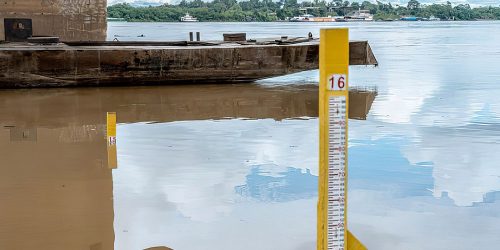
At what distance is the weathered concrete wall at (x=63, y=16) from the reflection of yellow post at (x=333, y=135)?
64.6 ft

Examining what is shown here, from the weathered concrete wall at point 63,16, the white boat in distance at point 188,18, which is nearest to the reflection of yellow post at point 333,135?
the weathered concrete wall at point 63,16

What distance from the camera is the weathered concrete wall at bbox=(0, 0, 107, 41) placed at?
2234cm

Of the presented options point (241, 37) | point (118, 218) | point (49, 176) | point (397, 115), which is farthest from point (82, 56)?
point (118, 218)

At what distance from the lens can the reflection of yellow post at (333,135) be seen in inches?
169

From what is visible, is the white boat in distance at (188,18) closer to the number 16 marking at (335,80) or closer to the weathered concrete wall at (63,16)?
the weathered concrete wall at (63,16)

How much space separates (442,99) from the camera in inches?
691

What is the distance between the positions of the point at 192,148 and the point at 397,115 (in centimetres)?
552

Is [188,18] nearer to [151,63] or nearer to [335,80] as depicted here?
[151,63]

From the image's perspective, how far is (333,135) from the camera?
4.42 meters

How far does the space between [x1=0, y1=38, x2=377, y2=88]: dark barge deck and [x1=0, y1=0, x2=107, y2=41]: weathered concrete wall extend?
2886mm

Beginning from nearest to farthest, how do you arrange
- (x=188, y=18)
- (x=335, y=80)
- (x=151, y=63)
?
1. (x=335, y=80)
2. (x=151, y=63)
3. (x=188, y=18)

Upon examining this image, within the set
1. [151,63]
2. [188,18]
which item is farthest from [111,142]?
[188,18]

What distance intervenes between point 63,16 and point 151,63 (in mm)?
5776

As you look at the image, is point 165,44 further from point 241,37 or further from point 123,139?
point 123,139
